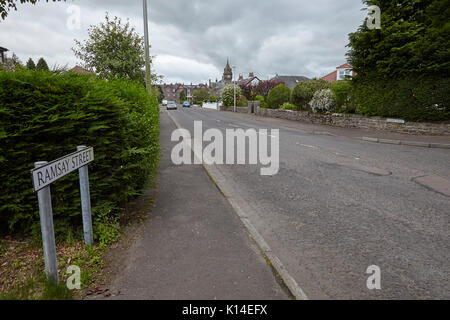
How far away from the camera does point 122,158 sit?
3893 millimetres

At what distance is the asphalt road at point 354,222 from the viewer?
289 cm

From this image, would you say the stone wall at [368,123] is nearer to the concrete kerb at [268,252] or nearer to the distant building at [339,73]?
the concrete kerb at [268,252]

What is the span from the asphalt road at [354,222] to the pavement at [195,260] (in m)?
0.39

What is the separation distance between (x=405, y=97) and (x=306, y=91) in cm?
1048

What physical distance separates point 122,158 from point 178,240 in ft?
4.62

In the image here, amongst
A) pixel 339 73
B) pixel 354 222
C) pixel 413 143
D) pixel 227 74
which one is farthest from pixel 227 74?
pixel 354 222

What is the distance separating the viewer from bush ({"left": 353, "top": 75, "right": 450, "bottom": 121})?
13.7 metres

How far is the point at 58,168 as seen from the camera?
8.67ft

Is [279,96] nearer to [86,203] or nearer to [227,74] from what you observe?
[86,203]

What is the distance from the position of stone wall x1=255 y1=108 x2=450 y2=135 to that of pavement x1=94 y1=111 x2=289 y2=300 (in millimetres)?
14418

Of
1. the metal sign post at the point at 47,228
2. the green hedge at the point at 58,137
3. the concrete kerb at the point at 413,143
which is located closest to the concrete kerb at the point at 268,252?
the green hedge at the point at 58,137
